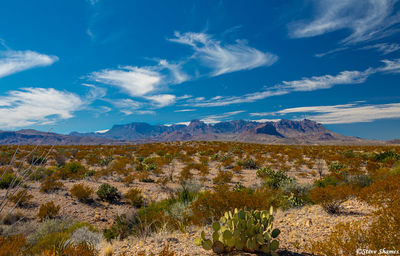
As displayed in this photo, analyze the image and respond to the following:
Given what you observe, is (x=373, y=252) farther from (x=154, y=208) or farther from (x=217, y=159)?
(x=217, y=159)

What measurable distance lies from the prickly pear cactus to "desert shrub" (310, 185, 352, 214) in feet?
11.0

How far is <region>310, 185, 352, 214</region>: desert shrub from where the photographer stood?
6.03 m

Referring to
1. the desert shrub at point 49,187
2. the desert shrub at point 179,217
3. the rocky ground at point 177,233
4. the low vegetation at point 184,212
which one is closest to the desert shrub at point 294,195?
the low vegetation at point 184,212

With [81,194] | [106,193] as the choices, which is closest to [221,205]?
[106,193]

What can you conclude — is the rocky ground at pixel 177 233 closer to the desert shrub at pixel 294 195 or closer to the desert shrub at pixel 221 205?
the desert shrub at pixel 294 195

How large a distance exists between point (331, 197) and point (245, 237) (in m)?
4.00

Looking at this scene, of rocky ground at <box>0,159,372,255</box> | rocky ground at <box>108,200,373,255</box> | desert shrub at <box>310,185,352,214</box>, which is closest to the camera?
rocky ground at <box>108,200,373,255</box>

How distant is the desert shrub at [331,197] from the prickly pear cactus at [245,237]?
11.0 feet

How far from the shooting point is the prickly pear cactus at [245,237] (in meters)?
3.65

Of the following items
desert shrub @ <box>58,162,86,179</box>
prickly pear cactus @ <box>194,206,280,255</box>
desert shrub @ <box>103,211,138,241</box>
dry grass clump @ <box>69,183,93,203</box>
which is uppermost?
prickly pear cactus @ <box>194,206,280,255</box>

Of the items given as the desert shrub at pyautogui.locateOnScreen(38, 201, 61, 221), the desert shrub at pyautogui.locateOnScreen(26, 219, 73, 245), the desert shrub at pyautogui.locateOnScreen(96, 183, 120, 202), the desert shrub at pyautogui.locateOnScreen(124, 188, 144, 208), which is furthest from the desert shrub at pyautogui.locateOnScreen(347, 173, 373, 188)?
the desert shrub at pyautogui.locateOnScreen(38, 201, 61, 221)

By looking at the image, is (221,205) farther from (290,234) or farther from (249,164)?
(249,164)

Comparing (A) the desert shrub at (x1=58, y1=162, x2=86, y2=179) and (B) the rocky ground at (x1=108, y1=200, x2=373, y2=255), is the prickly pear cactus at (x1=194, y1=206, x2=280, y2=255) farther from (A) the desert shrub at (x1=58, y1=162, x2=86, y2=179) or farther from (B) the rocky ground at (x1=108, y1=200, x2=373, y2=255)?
(A) the desert shrub at (x1=58, y1=162, x2=86, y2=179)

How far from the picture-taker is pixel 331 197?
6.12 m
